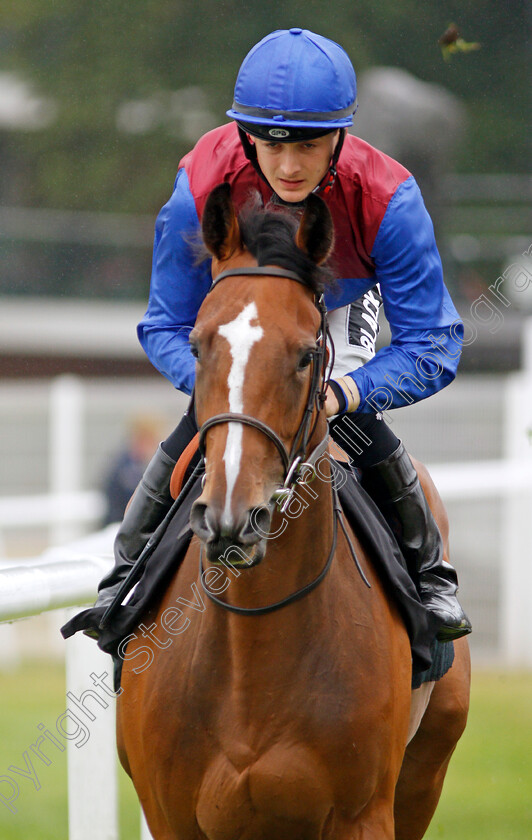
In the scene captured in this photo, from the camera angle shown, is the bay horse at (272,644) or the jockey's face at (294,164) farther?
the jockey's face at (294,164)

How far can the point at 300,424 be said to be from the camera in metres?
2.79

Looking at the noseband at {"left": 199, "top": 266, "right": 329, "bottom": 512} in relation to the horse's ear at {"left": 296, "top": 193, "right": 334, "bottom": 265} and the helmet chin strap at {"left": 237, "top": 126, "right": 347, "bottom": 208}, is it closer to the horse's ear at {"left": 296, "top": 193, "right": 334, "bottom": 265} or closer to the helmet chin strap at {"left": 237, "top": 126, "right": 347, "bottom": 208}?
the horse's ear at {"left": 296, "top": 193, "right": 334, "bottom": 265}

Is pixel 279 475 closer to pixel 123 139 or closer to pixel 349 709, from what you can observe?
pixel 349 709

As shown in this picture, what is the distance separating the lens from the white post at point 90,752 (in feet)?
13.5

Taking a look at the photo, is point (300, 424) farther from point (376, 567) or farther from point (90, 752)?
point (90, 752)

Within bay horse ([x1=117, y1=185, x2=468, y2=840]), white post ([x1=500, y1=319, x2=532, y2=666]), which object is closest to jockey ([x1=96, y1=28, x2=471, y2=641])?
bay horse ([x1=117, y1=185, x2=468, y2=840])

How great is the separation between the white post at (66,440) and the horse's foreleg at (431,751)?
7.69 m

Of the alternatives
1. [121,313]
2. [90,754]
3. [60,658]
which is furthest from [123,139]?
[90,754]

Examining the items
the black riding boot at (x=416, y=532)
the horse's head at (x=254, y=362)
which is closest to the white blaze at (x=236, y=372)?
the horse's head at (x=254, y=362)

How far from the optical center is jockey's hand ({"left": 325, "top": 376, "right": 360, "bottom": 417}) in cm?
305

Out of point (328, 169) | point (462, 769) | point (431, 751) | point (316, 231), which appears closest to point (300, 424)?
point (316, 231)

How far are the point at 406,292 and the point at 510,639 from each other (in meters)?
7.76

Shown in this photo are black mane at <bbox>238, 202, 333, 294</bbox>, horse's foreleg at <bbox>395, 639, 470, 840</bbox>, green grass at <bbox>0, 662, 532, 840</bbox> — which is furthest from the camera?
green grass at <bbox>0, 662, 532, 840</bbox>

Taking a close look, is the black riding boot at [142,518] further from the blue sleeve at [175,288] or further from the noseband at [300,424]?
the noseband at [300,424]
